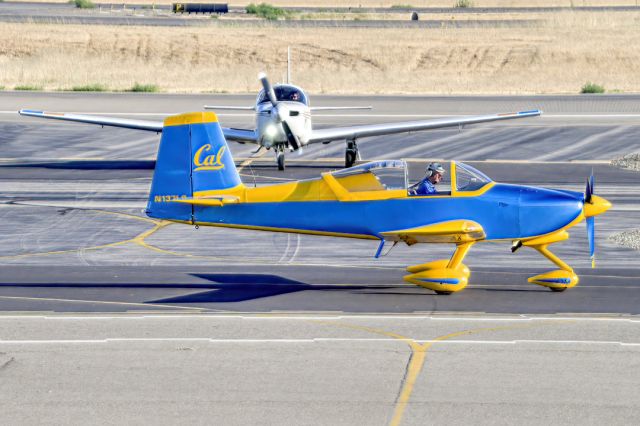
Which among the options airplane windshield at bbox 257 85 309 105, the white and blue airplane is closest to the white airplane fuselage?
the white and blue airplane

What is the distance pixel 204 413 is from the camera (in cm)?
1233

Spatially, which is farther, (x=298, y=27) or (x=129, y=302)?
(x=298, y=27)

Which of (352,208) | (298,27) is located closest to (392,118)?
(352,208)

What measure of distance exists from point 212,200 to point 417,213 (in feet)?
11.8

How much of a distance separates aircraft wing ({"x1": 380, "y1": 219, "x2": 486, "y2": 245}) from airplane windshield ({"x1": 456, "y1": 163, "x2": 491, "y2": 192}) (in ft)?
1.97

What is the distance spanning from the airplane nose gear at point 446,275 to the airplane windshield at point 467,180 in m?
0.97

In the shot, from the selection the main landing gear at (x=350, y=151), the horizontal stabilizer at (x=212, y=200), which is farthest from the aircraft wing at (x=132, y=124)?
the horizontal stabilizer at (x=212, y=200)

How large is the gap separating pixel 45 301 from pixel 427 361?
7292mm

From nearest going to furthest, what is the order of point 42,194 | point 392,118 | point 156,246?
point 156,246, point 42,194, point 392,118

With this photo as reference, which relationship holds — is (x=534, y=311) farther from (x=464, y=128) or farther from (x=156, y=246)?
(x=464, y=128)

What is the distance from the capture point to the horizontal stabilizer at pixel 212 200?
1838 centimetres

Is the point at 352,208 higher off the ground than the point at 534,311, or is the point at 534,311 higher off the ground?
the point at 352,208

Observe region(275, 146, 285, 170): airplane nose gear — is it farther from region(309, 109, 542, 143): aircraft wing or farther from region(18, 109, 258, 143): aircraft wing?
region(309, 109, 542, 143): aircraft wing

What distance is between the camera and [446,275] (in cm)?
1806
